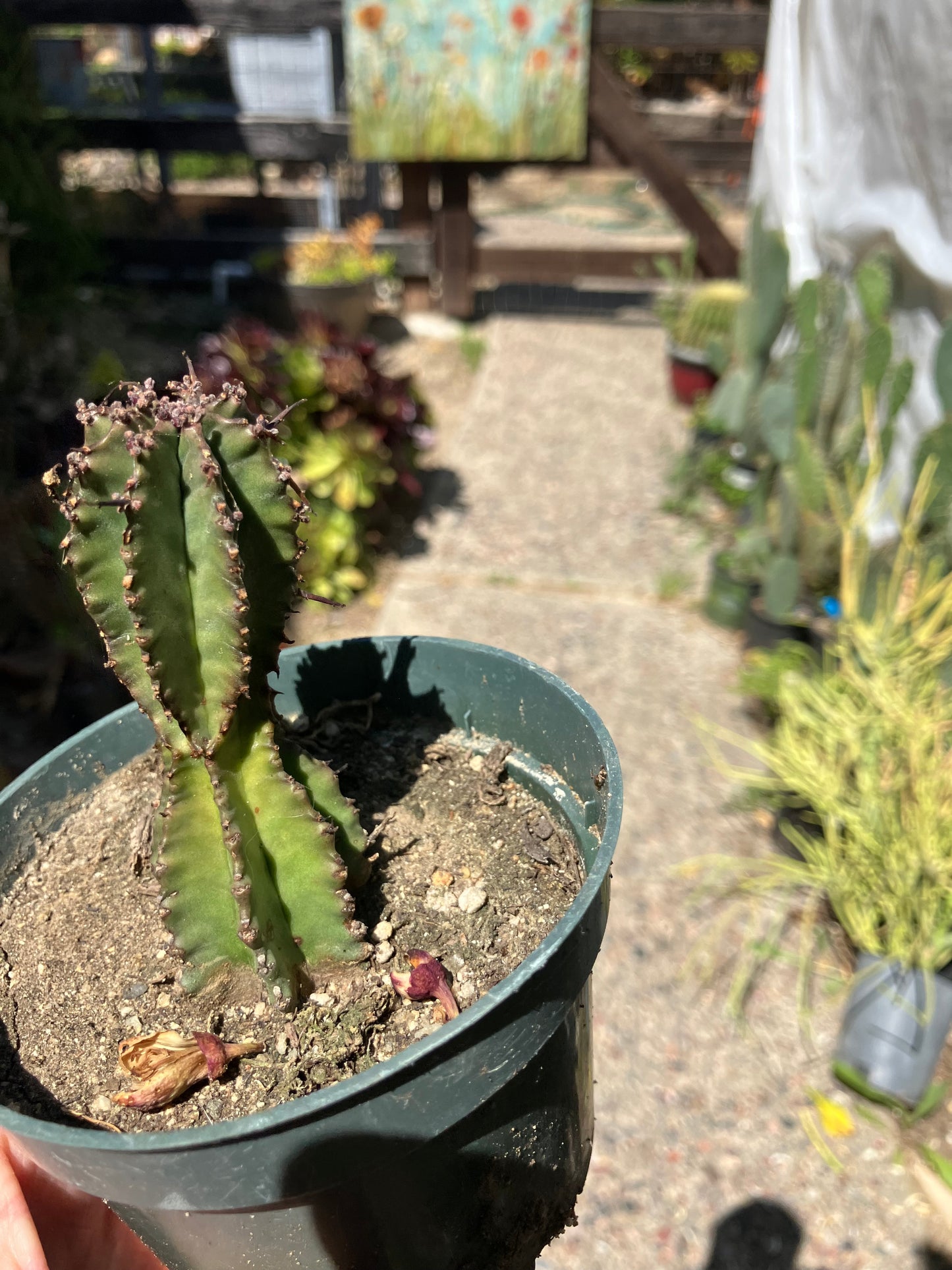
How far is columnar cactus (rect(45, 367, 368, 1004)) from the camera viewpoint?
700mm

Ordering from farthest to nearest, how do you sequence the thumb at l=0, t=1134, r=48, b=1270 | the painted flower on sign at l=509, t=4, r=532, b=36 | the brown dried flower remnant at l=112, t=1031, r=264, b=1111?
the painted flower on sign at l=509, t=4, r=532, b=36
the thumb at l=0, t=1134, r=48, b=1270
the brown dried flower remnant at l=112, t=1031, r=264, b=1111

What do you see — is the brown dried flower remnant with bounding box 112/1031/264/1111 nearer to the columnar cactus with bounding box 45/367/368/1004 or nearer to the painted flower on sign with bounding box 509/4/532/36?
the columnar cactus with bounding box 45/367/368/1004

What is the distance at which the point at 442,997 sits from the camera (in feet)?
2.74

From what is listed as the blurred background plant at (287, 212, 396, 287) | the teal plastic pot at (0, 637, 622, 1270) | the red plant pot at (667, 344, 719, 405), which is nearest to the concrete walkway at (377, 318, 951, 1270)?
the red plant pot at (667, 344, 719, 405)

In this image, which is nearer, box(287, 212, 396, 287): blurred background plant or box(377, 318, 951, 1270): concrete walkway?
box(377, 318, 951, 1270): concrete walkway

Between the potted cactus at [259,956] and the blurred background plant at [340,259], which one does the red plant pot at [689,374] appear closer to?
the blurred background plant at [340,259]

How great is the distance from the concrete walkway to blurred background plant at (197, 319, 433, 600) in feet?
0.93

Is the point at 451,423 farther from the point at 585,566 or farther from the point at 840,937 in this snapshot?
the point at 840,937

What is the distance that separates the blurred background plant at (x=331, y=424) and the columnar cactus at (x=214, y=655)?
290cm

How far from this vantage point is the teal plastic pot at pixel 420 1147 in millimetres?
651

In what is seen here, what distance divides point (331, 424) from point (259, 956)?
3.27 m

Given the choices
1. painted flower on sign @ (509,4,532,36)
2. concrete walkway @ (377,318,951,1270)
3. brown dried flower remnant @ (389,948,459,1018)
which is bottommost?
concrete walkway @ (377,318,951,1270)

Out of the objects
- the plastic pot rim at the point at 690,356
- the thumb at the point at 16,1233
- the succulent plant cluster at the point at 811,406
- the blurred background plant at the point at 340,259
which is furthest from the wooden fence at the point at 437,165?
the thumb at the point at 16,1233

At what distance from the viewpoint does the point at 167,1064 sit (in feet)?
2.54
